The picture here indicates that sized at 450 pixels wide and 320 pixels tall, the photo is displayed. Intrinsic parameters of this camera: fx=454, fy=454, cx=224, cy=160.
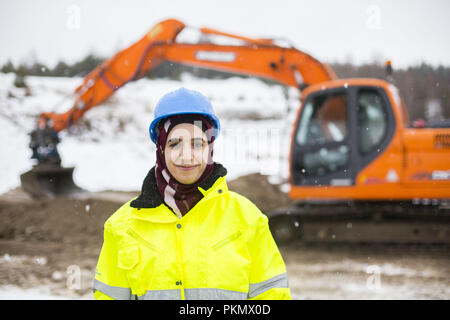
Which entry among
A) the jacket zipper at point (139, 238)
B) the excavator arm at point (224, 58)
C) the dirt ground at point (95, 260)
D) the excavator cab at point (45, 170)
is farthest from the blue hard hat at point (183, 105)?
the excavator cab at point (45, 170)

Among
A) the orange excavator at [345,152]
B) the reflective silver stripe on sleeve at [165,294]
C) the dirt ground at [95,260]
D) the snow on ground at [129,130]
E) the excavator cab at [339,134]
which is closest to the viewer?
the reflective silver stripe on sleeve at [165,294]

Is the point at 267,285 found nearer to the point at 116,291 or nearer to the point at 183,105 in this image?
the point at 116,291

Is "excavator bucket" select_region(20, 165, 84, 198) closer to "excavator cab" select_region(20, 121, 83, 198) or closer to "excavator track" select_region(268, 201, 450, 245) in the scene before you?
"excavator cab" select_region(20, 121, 83, 198)

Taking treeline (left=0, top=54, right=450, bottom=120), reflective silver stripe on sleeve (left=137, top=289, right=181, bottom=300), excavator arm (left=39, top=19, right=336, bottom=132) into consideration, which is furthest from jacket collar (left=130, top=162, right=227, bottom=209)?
treeline (left=0, top=54, right=450, bottom=120)

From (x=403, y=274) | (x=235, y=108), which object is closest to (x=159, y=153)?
(x=403, y=274)

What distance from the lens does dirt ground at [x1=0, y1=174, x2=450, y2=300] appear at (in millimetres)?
4441

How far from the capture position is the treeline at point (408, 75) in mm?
13844

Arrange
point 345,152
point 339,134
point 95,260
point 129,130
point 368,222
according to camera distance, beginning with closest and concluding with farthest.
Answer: point 95,260
point 345,152
point 368,222
point 339,134
point 129,130

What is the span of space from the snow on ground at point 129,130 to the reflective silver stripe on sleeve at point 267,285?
4954mm

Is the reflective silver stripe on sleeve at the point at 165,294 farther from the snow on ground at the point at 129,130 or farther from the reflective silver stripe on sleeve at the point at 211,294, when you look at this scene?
the snow on ground at the point at 129,130

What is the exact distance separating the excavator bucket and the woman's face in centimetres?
690

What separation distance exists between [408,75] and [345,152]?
34.2 ft

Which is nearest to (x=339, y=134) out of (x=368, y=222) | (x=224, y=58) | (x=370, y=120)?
(x=370, y=120)

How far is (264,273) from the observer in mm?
1477
